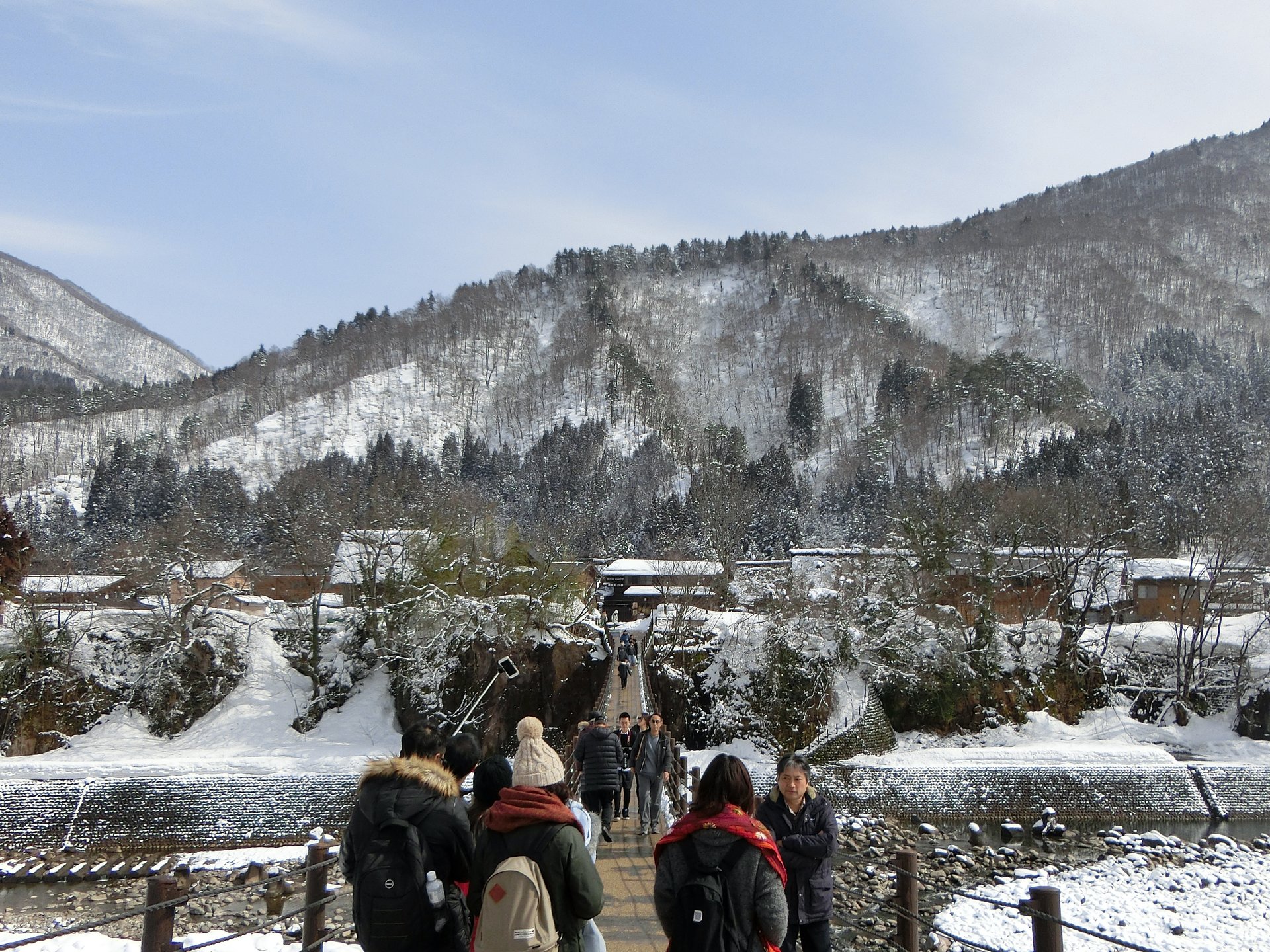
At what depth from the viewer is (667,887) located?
3.31m

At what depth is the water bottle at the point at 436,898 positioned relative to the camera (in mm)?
3541

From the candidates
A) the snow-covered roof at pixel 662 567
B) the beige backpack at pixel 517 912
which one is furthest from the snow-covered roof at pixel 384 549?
the beige backpack at pixel 517 912

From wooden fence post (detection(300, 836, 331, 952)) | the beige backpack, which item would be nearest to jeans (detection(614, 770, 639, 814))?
wooden fence post (detection(300, 836, 331, 952))

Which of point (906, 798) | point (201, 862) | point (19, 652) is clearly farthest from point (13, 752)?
point (906, 798)

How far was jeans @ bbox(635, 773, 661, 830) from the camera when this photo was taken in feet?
33.3

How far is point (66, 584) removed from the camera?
1062 inches

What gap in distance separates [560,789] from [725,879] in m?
0.78

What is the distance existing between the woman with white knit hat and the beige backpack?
0.04 meters

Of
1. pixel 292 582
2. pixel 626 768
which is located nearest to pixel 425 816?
pixel 626 768

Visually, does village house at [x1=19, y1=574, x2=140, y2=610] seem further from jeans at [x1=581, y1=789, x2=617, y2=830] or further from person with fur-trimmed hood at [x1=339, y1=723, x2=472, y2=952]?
person with fur-trimmed hood at [x1=339, y1=723, x2=472, y2=952]

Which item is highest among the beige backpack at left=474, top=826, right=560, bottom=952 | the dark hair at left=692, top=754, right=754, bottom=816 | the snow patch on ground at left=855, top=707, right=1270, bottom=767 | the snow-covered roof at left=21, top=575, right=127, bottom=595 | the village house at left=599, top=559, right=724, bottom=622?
the dark hair at left=692, top=754, right=754, bottom=816

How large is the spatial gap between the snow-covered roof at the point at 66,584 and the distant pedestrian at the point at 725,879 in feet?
90.1

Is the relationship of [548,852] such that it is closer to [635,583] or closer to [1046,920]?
[1046,920]

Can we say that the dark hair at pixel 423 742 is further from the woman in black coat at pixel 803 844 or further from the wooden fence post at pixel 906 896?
the wooden fence post at pixel 906 896
